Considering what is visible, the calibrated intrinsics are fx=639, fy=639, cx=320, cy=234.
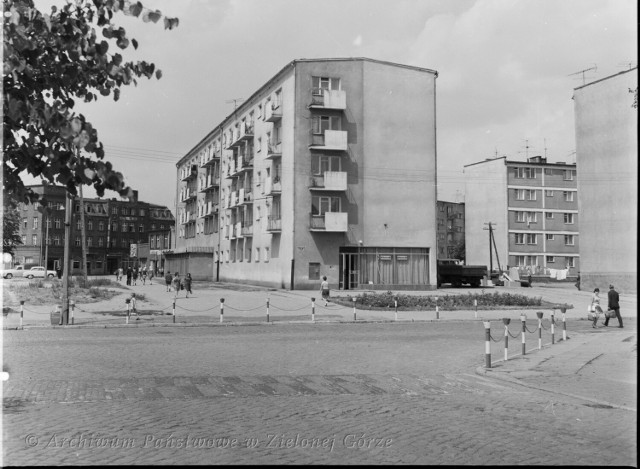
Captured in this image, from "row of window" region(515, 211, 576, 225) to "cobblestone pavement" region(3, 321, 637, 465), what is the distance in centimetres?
6449

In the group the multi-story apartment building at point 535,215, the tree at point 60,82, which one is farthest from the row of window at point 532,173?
the tree at point 60,82

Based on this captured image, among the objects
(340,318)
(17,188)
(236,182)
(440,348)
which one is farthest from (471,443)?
(236,182)

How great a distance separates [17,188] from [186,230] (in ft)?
263

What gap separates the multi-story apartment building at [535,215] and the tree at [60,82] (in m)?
73.4

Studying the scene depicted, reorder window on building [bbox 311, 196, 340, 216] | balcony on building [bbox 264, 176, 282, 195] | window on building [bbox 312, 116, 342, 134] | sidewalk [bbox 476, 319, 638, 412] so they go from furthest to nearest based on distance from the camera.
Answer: balcony on building [bbox 264, 176, 282, 195] → window on building [bbox 312, 116, 342, 134] → window on building [bbox 311, 196, 340, 216] → sidewalk [bbox 476, 319, 638, 412]

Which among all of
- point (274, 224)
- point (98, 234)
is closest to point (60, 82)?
point (274, 224)

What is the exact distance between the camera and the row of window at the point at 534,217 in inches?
2995

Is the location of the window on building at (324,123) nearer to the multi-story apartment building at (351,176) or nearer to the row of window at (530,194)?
the multi-story apartment building at (351,176)

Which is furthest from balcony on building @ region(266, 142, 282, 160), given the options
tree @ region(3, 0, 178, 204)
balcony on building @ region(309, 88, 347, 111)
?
tree @ region(3, 0, 178, 204)

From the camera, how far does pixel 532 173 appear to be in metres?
76.8

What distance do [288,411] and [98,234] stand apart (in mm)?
110017

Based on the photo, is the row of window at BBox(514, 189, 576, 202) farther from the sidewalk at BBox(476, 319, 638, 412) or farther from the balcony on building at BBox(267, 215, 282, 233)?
the sidewalk at BBox(476, 319, 638, 412)

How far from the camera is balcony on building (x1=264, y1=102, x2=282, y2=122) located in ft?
161

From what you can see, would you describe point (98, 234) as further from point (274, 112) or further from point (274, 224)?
point (274, 224)
